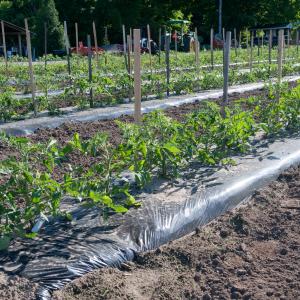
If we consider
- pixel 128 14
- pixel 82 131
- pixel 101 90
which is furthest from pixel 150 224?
pixel 128 14

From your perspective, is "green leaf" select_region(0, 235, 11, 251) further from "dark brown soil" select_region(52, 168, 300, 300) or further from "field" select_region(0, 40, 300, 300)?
"dark brown soil" select_region(52, 168, 300, 300)

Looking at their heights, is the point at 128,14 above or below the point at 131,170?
above

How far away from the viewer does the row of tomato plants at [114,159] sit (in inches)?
123

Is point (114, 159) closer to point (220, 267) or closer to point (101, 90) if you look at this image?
point (220, 267)

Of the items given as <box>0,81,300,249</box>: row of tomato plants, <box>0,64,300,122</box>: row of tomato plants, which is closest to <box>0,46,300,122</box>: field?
<box>0,64,300,122</box>: row of tomato plants

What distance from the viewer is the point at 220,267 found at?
10.6ft

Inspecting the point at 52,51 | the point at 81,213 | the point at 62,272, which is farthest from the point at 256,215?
the point at 52,51

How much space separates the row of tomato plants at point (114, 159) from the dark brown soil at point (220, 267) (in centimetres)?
47

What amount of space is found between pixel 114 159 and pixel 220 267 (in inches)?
52.3

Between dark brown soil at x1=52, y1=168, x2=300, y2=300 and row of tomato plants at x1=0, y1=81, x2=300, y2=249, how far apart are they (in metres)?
0.47

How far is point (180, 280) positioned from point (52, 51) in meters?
29.2

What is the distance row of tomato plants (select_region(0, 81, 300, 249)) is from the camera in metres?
3.12

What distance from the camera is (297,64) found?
17.9m

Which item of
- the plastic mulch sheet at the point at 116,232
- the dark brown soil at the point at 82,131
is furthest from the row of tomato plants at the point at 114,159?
the dark brown soil at the point at 82,131
